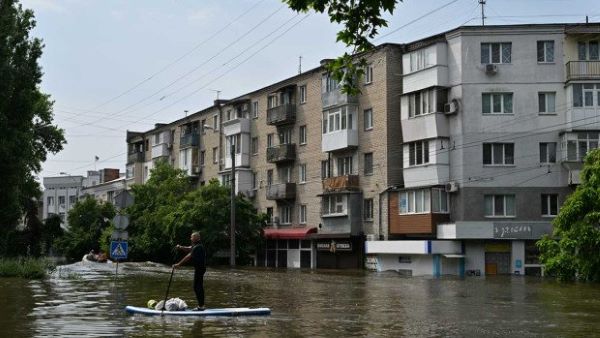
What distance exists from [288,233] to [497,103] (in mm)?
19986

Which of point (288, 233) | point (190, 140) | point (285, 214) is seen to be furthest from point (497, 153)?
point (190, 140)

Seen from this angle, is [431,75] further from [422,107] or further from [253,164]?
[253,164]

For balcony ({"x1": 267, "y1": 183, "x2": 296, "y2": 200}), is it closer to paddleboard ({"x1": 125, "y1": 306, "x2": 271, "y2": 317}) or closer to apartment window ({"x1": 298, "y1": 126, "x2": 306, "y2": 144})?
apartment window ({"x1": 298, "y1": 126, "x2": 306, "y2": 144})

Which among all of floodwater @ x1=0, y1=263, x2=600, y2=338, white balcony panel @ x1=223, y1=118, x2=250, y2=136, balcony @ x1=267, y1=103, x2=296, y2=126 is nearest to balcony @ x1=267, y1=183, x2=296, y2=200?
balcony @ x1=267, y1=103, x2=296, y2=126

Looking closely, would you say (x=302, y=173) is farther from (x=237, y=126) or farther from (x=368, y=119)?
(x=237, y=126)

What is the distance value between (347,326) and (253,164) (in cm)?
5402

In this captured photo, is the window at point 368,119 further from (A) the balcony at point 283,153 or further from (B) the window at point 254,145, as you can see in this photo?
(B) the window at point 254,145

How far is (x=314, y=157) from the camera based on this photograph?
194ft

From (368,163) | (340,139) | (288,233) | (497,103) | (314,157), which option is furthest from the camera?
(288,233)

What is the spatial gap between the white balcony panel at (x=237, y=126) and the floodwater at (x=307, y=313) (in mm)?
42457

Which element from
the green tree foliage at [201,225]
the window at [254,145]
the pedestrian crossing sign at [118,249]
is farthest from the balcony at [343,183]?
the pedestrian crossing sign at [118,249]

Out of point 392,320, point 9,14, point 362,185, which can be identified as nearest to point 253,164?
point 362,185

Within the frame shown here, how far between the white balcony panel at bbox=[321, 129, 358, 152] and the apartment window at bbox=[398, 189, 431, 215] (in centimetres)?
635

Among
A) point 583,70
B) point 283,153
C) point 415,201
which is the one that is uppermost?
point 583,70
